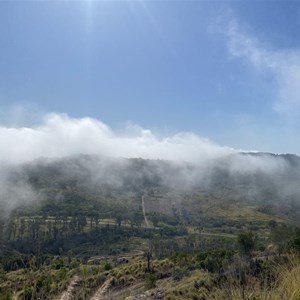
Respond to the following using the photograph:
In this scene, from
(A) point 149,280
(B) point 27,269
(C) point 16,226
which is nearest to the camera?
(B) point 27,269

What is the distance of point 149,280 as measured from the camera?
34.8 m

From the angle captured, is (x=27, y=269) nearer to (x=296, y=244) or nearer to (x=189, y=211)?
(x=296, y=244)

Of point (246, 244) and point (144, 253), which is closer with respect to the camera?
point (246, 244)

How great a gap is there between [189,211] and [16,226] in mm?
98987

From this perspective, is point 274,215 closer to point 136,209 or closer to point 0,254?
point 136,209

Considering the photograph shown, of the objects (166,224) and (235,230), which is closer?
(235,230)

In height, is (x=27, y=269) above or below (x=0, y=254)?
above

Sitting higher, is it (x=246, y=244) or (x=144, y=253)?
(x=246, y=244)

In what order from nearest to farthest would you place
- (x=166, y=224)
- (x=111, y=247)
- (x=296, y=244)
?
(x=296, y=244) → (x=111, y=247) → (x=166, y=224)

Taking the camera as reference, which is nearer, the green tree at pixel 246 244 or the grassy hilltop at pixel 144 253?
the grassy hilltop at pixel 144 253

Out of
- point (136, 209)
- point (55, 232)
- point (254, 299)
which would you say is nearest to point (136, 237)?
point (55, 232)

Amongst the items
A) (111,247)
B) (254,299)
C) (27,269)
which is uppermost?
(27,269)

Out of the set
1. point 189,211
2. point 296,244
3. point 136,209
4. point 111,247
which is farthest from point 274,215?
point 296,244

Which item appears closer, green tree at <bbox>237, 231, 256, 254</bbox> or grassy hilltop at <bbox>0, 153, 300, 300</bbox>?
grassy hilltop at <bbox>0, 153, 300, 300</bbox>
